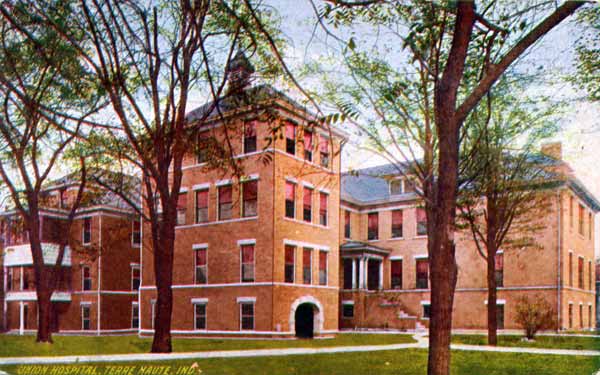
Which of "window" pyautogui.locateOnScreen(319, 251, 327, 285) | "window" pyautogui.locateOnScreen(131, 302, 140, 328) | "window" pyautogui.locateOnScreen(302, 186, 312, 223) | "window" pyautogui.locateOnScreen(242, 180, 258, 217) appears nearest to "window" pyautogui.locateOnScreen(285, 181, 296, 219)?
"window" pyautogui.locateOnScreen(302, 186, 312, 223)

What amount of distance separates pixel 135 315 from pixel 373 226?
22.5 ft

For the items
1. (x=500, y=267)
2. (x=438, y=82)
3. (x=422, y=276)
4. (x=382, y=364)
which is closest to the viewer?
(x=438, y=82)

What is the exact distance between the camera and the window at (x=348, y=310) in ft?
39.0

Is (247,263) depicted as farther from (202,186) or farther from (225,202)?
(202,186)

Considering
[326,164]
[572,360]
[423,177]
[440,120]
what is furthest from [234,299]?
[572,360]

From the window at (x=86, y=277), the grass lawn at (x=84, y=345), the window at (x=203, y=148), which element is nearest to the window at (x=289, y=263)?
the grass lawn at (x=84, y=345)

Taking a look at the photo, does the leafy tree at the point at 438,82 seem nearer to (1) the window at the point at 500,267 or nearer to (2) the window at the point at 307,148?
(2) the window at the point at 307,148

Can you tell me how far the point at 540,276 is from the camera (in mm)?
10805

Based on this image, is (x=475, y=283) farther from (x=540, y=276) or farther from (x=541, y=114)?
(x=541, y=114)

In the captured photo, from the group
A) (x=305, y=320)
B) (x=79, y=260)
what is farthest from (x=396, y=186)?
(x=79, y=260)

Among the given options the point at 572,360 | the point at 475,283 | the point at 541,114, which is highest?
the point at 541,114

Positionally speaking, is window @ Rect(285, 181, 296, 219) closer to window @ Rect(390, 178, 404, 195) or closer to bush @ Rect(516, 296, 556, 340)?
window @ Rect(390, 178, 404, 195)

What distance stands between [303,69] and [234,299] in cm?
244

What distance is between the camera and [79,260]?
5.92 metres
